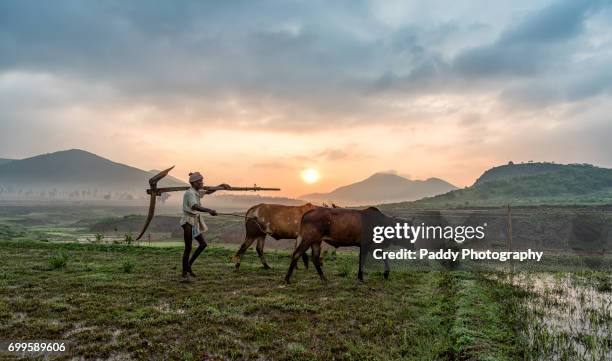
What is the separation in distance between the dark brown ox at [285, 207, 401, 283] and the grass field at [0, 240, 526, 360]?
744 millimetres

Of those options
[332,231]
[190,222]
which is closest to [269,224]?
[332,231]

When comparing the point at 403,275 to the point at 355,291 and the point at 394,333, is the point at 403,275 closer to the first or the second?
the point at 355,291

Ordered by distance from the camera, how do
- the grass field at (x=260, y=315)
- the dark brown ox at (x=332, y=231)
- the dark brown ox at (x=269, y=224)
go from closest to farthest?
the grass field at (x=260, y=315) → the dark brown ox at (x=332, y=231) → the dark brown ox at (x=269, y=224)

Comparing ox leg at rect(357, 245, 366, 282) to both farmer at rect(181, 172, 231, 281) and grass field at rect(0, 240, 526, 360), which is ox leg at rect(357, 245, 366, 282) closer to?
grass field at rect(0, 240, 526, 360)

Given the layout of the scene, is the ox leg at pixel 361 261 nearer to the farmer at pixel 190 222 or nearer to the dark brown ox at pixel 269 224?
the dark brown ox at pixel 269 224

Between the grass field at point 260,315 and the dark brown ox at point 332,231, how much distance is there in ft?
2.44

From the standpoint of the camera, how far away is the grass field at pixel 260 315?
228 inches

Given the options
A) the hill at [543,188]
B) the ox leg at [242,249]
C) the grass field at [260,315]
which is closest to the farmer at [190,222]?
the grass field at [260,315]

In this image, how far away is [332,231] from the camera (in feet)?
37.4

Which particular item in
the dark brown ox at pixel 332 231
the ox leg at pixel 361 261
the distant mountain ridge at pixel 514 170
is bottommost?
the ox leg at pixel 361 261

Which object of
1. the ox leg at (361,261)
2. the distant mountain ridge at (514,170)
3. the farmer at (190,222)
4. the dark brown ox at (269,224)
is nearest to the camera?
the farmer at (190,222)

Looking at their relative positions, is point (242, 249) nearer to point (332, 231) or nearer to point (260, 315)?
point (332, 231)

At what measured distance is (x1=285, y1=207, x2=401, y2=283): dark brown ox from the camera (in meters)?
11.0

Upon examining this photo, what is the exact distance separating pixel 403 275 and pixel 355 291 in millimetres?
3387
